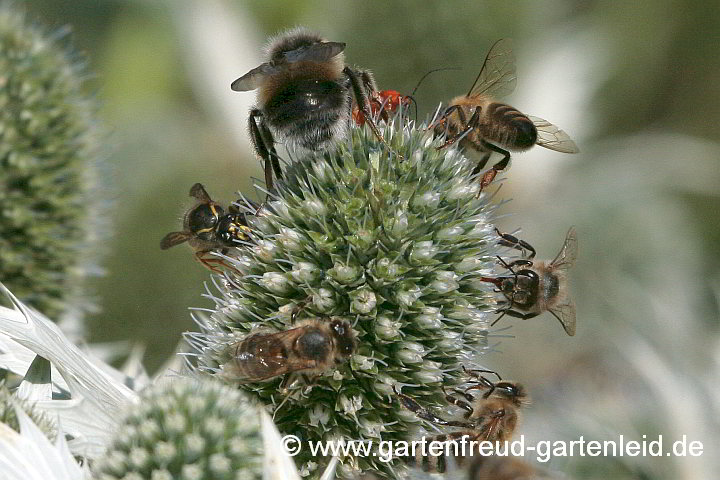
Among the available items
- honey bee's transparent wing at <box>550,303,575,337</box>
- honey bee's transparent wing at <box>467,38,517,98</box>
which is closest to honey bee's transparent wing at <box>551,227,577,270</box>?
honey bee's transparent wing at <box>550,303,575,337</box>

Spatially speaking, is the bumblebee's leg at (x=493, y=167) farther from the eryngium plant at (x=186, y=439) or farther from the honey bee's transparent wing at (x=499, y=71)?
the eryngium plant at (x=186, y=439)

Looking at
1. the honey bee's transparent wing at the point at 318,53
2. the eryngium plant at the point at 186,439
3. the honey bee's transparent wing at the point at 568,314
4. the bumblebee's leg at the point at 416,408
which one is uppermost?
the honey bee's transparent wing at the point at 318,53

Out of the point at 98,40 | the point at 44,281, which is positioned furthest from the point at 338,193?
the point at 98,40

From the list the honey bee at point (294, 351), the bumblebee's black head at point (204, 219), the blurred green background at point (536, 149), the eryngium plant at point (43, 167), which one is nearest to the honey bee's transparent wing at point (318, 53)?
the bumblebee's black head at point (204, 219)

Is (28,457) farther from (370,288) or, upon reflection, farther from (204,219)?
(204,219)

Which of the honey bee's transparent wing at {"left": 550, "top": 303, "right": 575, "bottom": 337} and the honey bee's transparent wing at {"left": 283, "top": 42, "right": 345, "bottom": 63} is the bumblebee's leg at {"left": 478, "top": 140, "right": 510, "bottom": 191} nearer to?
the honey bee's transparent wing at {"left": 550, "top": 303, "right": 575, "bottom": 337}

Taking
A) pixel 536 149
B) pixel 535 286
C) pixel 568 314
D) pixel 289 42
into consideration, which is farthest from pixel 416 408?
pixel 536 149

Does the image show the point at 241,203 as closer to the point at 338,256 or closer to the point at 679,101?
the point at 338,256

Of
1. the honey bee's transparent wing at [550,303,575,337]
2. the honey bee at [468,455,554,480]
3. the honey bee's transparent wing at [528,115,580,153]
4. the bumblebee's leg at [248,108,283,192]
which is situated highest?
the honey bee's transparent wing at [528,115,580,153]
